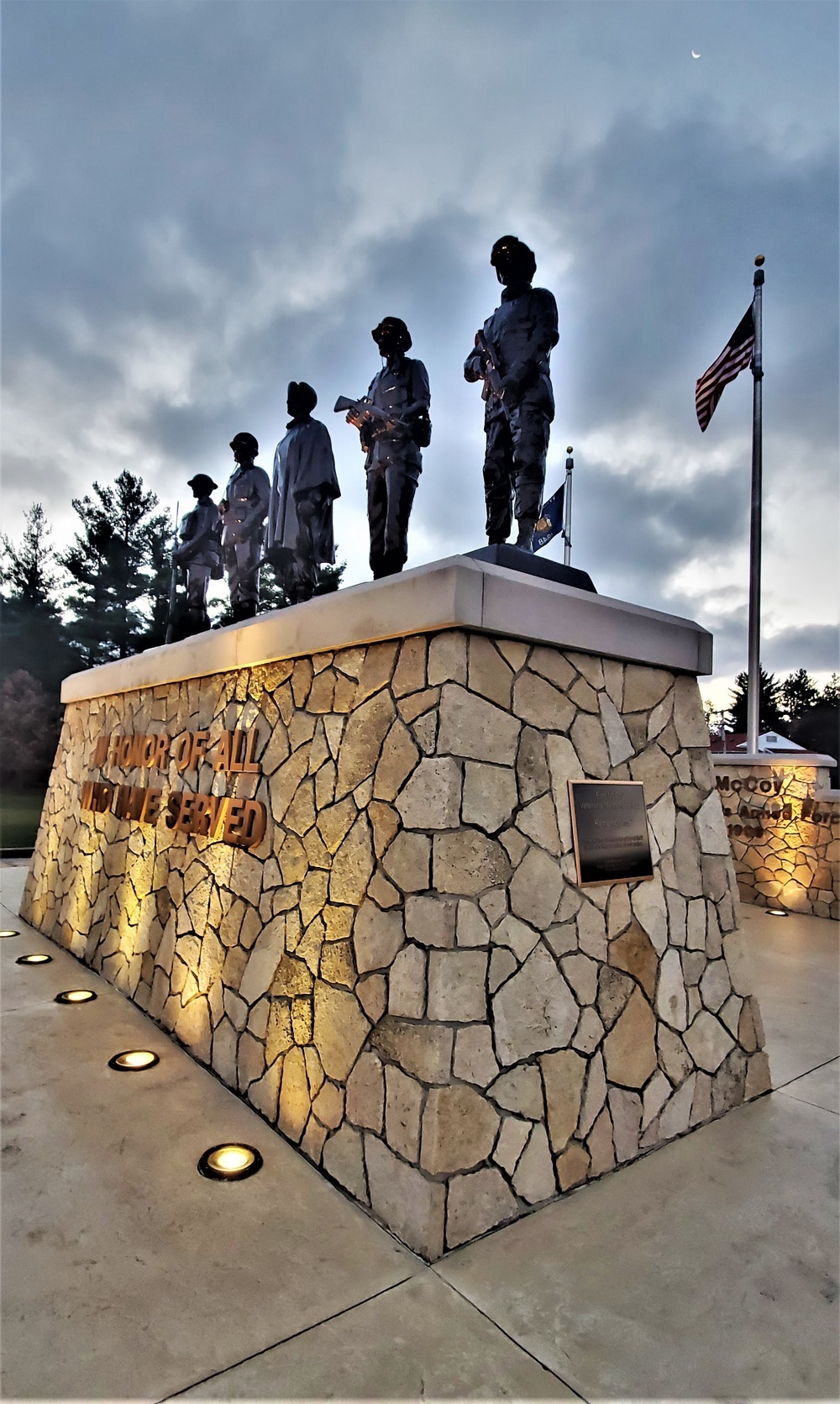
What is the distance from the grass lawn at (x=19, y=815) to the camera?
14.2 metres

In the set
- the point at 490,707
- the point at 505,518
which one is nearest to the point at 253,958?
the point at 490,707

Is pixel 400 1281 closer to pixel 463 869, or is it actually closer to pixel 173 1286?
pixel 173 1286

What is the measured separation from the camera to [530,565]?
298 cm

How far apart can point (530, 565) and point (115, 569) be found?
18721 millimetres

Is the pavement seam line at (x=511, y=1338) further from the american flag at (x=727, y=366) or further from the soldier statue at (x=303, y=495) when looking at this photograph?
the american flag at (x=727, y=366)

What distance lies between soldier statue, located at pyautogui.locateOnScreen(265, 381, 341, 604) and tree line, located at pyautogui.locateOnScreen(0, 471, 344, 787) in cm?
1256

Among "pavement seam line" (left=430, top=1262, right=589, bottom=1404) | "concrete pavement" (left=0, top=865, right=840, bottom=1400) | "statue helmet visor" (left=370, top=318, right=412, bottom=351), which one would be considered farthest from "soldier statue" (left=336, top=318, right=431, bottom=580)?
"pavement seam line" (left=430, top=1262, right=589, bottom=1404)

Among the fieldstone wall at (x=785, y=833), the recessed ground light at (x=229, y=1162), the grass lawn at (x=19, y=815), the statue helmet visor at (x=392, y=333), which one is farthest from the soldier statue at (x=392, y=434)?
the grass lawn at (x=19, y=815)

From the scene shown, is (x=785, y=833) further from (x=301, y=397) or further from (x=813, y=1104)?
(x=301, y=397)

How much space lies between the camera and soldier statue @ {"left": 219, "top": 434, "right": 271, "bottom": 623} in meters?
5.23

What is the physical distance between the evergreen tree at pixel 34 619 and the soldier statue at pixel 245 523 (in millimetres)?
13865

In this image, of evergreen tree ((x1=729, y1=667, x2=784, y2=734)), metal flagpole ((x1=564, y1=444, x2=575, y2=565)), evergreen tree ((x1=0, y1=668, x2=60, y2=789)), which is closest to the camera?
metal flagpole ((x1=564, y1=444, x2=575, y2=565))

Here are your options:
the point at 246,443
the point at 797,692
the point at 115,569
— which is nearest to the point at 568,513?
the point at 246,443

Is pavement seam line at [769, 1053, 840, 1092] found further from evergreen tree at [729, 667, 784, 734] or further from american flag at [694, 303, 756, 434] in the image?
evergreen tree at [729, 667, 784, 734]
